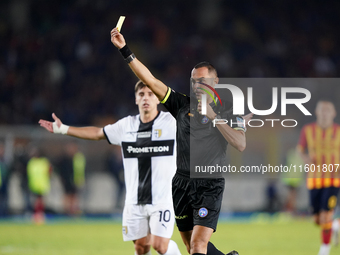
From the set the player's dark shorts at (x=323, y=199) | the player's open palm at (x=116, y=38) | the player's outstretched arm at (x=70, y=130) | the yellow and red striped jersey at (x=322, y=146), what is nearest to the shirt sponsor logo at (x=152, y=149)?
the player's outstretched arm at (x=70, y=130)

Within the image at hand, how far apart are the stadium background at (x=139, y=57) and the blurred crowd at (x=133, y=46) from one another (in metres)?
0.04

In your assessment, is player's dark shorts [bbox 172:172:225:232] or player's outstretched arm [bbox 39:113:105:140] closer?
player's dark shorts [bbox 172:172:225:232]

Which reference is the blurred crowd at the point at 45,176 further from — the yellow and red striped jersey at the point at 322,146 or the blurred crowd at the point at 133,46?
the yellow and red striped jersey at the point at 322,146

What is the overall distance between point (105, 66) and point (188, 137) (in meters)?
16.3

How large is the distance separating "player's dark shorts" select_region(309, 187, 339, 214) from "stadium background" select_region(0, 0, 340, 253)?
783 cm

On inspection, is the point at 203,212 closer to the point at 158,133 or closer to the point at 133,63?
the point at 133,63

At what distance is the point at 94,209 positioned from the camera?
56.3 feet

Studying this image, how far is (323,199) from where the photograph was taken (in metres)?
9.17

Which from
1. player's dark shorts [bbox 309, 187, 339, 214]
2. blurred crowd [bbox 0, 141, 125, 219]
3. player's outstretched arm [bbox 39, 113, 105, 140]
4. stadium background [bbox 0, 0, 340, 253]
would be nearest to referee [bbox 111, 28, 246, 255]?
player's outstretched arm [bbox 39, 113, 105, 140]

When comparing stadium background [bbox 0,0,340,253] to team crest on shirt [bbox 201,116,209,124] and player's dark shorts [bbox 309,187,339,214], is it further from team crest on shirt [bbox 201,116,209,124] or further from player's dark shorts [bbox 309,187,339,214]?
team crest on shirt [bbox 201,116,209,124]

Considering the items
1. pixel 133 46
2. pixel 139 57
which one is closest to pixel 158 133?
pixel 139 57

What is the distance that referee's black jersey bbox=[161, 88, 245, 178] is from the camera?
5.29 meters

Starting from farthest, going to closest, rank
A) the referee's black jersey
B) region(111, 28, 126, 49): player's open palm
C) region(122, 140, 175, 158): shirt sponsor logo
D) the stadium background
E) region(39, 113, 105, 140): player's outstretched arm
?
the stadium background → region(122, 140, 175, 158): shirt sponsor logo → region(39, 113, 105, 140): player's outstretched arm → the referee's black jersey → region(111, 28, 126, 49): player's open palm

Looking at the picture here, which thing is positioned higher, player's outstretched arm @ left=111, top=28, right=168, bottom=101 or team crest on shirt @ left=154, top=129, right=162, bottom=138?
player's outstretched arm @ left=111, top=28, right=168, bottom=101
